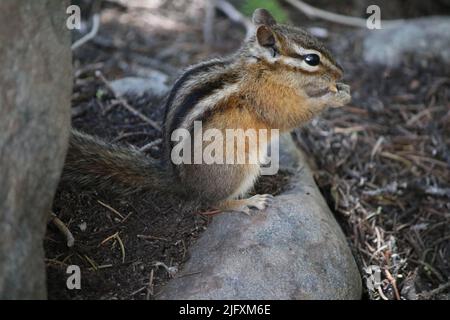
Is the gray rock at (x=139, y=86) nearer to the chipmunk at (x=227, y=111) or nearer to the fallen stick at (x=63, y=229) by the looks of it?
the chipmunk at (x=227, y=111)

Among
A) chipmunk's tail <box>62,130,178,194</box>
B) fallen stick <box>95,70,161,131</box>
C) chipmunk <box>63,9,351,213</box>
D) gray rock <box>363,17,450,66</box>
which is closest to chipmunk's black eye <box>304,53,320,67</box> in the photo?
chipmunk <box>63,9,351,213</box>

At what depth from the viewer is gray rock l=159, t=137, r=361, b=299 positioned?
9.86 feet

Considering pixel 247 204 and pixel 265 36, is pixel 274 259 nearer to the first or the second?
pixel 247 204

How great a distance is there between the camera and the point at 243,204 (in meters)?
3.59

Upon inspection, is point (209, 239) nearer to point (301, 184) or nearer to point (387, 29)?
point (301, 184)

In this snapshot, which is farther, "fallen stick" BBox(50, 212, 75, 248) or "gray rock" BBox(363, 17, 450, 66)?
"gray rock" BBox(363, 17, 450, 66)

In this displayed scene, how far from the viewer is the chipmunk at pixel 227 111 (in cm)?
350

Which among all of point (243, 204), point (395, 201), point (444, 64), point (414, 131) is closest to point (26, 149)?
point (243, 204)

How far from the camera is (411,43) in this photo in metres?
5.96

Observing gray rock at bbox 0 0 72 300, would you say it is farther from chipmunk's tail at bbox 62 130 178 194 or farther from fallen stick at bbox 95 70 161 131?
fallen stick at bbox 95 70 161 131

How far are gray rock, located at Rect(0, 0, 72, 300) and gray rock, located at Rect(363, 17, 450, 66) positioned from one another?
402cm

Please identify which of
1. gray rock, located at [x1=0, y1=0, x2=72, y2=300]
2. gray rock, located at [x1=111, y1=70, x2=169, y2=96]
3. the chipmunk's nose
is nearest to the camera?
gray rock, located at [x1=0, y1=0, x2=72, y2=300]

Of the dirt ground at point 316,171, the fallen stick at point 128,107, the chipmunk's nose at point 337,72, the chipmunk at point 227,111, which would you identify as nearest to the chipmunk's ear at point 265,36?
the chipmunk at point 227,111

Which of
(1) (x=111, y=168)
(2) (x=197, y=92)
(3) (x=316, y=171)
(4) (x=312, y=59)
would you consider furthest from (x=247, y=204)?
(3) (x=316, y=171)
